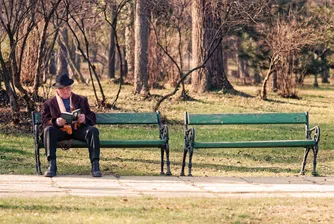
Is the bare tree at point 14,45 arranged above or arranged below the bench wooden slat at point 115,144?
above

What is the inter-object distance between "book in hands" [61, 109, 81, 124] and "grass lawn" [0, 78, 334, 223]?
0.81 m

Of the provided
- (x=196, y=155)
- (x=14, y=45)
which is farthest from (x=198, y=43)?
(x=196, y=155)

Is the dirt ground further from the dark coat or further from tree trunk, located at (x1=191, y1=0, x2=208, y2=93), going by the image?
tree trunk, located at (x1=191, y1=0, x2=208, y2=93)

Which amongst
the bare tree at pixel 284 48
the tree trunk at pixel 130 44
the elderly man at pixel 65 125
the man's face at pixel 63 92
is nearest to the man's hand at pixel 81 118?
the elderly man at pixel 65 125

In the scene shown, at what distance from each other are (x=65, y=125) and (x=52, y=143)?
0.29 m

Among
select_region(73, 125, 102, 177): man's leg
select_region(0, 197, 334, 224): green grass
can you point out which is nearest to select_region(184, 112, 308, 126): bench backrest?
select_region(73, 125, 102, 177): man's leg

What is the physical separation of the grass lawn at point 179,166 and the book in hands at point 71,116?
2.66ft

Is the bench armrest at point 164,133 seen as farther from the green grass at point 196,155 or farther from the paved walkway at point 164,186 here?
the paved walkway at point 164,186

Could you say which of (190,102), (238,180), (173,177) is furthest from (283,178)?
(190,102)

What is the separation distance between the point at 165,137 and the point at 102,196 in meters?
2.64

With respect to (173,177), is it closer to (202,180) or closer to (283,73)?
(202,180)

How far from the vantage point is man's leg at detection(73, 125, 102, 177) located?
10.5 metres

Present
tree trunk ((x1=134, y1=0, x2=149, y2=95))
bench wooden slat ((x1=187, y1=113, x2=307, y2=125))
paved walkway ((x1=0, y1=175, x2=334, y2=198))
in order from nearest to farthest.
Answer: paved walkway ((x1=0, y1=175, x2=334, y2=198))
bench wooden slat ((x1=187, y1=113, x2=307, y2=125))
tree trunk ((x1=134, y1=0, x2=149, y2=95))

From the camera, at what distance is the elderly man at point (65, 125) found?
34.7 feet
